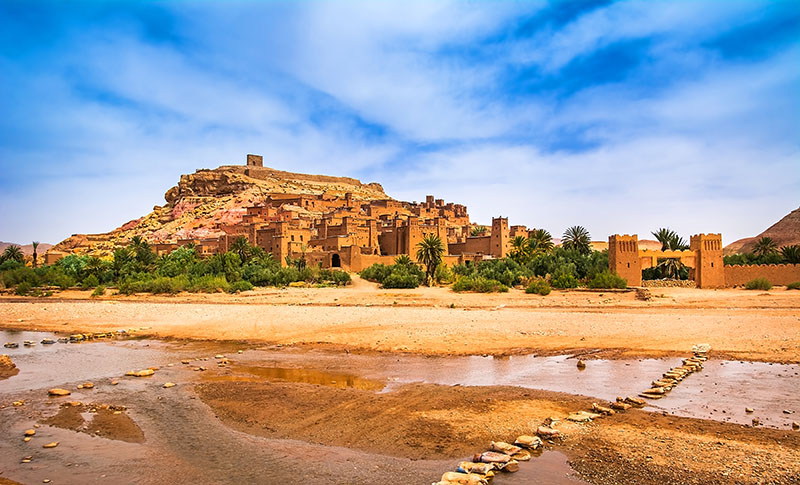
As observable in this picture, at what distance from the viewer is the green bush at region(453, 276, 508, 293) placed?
33781 mm

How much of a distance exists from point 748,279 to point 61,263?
58.4m

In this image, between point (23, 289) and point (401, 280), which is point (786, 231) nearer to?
point (401, 280)

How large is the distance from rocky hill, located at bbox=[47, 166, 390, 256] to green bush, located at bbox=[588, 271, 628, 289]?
145ft

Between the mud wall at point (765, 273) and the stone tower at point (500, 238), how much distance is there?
20.2m

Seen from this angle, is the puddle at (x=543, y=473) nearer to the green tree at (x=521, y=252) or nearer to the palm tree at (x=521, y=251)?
the green tree at (x=521, y=252)

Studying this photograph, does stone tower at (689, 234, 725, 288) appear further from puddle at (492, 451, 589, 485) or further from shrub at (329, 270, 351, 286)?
puddle at (492, 451, 589, 485)

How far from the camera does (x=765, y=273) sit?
32.2m

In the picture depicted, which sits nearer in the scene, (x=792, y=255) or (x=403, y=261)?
(x=792, y=255)

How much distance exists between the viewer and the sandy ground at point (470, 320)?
16141mm

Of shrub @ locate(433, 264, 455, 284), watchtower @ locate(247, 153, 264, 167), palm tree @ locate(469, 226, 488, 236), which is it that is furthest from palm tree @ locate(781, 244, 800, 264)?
watchtower @ locate(247, 153, 264, 167)

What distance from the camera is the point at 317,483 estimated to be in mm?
6988

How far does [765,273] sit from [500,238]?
22.1 metres

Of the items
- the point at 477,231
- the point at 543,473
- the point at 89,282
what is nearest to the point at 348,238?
the point at 89,282

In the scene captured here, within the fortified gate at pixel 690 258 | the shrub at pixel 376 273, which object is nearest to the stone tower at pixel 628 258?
the fortified gate at pixel 690 258
